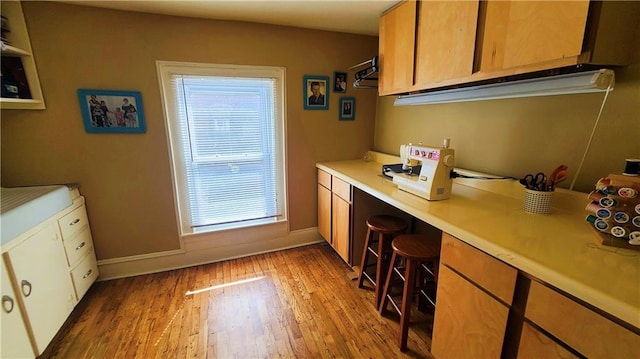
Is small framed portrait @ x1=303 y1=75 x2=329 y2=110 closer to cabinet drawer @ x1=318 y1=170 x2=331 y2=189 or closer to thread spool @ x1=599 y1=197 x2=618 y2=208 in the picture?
cabinet drawer @ x1=318 y1=170 x2=331 y2=189

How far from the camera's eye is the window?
7.39 feet

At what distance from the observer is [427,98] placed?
1857mm

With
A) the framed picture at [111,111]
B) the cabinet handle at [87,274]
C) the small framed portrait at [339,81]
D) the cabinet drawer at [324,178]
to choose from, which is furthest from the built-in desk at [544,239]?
the cabinet handle at [87,274]

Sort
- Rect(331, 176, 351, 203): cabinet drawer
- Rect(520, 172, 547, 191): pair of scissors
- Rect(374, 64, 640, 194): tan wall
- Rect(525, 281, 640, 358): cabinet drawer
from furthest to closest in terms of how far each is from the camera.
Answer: Rect(331, 176, 351, 203): cabinet drawer, Rect(520, 172, 547, 191): pair of scissors, Rect(374, 64, 640, 194): tan wall, Rect(525, 281, 640, 358): cabinet drawer

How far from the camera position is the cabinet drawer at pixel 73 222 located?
1.82 m

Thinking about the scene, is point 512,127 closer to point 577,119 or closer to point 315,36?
point 577,119

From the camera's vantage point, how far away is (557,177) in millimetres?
1234

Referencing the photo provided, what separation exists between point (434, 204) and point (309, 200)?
1.57 meters

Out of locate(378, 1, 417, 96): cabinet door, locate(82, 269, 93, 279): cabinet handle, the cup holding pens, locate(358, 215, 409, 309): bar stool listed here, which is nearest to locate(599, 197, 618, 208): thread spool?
the cup holding pens

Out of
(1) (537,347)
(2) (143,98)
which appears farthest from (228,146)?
(1) (537,347)

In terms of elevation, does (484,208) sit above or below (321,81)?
below

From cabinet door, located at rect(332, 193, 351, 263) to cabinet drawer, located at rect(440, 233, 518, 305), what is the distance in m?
1.02

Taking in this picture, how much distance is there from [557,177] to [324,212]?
181cm

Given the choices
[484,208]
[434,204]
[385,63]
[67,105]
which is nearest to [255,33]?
[385,63]
